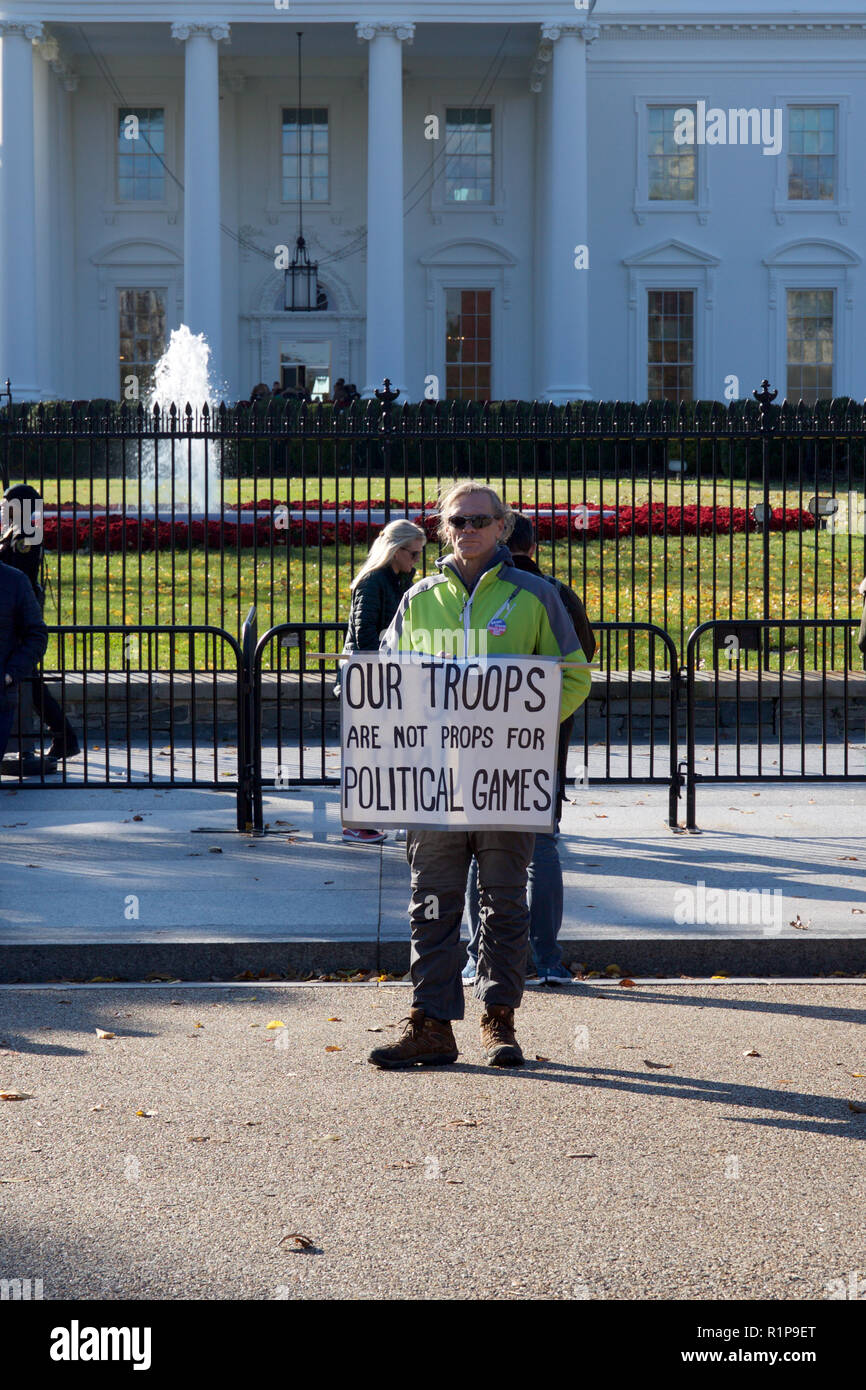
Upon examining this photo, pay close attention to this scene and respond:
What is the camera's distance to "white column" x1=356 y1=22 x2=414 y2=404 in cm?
3509

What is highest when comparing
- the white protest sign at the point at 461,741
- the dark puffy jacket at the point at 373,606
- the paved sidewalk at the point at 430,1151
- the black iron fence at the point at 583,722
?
the dark puffy jacket at the point at 373,606

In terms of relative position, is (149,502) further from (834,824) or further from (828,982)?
(828,982)

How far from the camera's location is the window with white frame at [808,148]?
40.0 meters

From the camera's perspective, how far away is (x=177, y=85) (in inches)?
1542

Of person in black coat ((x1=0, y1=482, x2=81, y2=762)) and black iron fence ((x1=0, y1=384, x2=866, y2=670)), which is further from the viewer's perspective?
black iron fence ((x1=0, y1=384, x2=866, y2=670))

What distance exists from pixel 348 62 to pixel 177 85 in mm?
4129

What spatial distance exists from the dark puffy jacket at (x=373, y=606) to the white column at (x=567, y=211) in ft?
92.0

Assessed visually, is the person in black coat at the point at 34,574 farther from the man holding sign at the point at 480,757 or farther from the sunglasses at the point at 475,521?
the sunglasses at the point at 475,521

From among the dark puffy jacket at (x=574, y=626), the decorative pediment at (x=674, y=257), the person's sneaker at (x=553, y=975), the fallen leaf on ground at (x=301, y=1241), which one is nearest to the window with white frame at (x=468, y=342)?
the decorative pediment at (x=674, y=257)

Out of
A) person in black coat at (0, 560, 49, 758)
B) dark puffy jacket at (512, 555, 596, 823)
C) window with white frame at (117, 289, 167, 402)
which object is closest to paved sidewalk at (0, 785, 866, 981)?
dark puffy jacket at (512, 555, 596, 823)

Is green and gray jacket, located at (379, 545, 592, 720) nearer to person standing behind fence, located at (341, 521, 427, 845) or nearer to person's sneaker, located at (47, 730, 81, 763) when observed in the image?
person standing behind fence, located at (341, 521, 427, 845)

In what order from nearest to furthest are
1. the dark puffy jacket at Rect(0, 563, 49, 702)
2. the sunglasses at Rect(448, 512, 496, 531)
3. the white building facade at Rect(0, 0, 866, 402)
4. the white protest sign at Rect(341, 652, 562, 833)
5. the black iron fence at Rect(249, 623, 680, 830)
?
the sunglasses at Rect(448, 512, 496, 531) → the white protest sign at Rect(341, 652, 562, 833) → the dark puffy jacket at Rect(0, 563, 49, 702) → the black iron fence at Rect(249, 623, 680, 830) → the white building facade at Rect(0, 0, 866, 402)

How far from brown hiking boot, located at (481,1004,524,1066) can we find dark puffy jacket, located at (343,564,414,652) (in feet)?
10.7
